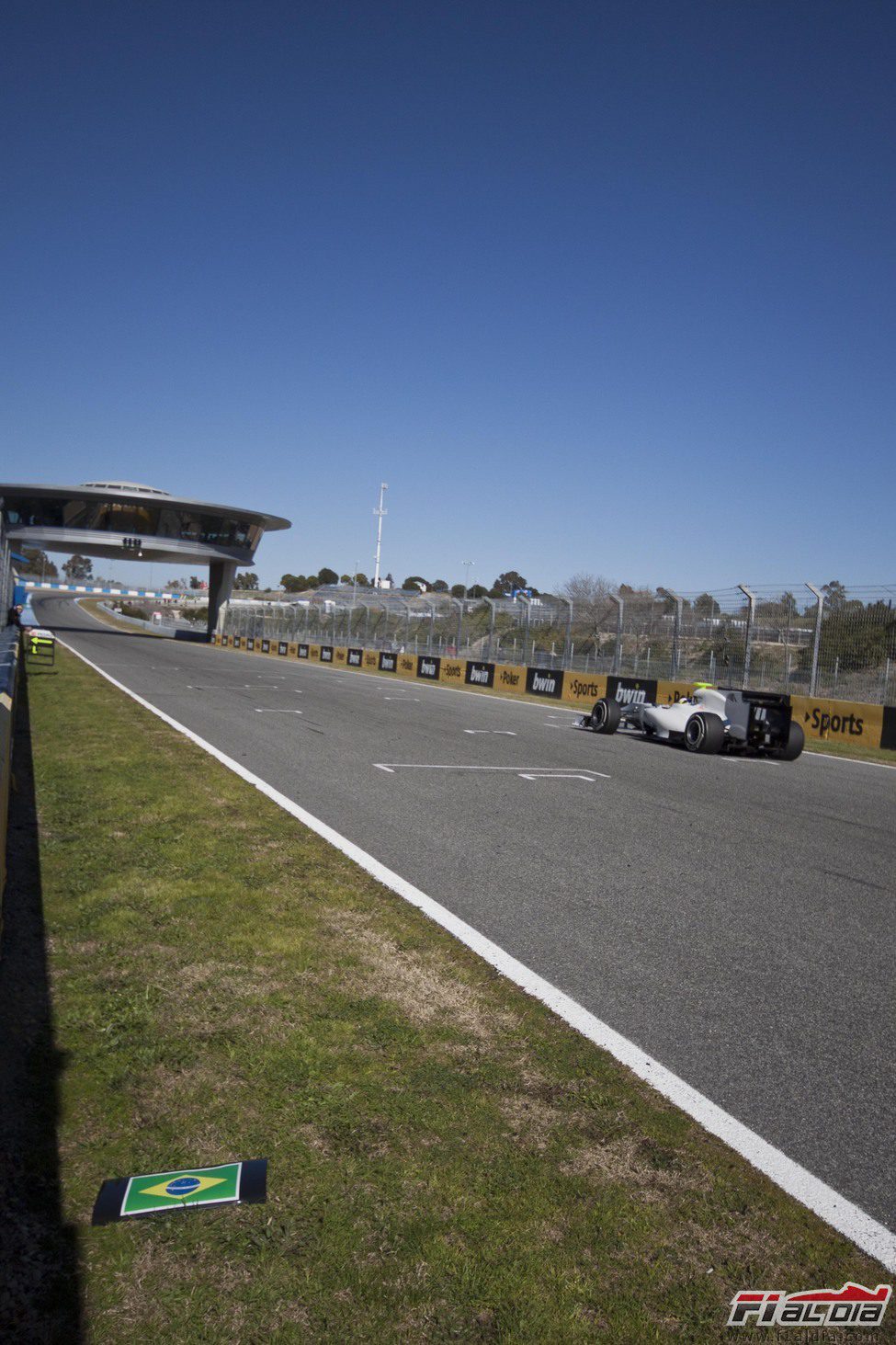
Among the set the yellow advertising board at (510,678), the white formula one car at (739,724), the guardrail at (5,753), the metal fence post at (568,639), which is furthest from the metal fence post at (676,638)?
the guardrail at (5,753)

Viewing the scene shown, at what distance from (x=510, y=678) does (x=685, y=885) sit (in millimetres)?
24940

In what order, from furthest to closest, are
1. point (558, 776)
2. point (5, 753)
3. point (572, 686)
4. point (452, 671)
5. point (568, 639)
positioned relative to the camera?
point (452, 671), point (568, 639), point (572, 686), point (558, 776), point (5, 753)

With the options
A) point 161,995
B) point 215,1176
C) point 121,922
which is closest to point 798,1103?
point 215,1176

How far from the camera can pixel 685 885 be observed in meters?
6.15

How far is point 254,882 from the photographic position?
5.61 meters

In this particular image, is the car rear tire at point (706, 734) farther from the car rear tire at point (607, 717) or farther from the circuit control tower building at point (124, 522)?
the circuit control tower building at point (124, 522)

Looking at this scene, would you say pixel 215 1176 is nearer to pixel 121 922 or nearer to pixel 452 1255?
pixel 452 1255

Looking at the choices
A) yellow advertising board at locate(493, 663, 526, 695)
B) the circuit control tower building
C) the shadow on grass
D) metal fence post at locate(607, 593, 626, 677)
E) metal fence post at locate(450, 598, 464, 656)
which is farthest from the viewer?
the circuit control tower building

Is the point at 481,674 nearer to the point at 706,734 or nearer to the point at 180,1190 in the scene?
the point at 706,734

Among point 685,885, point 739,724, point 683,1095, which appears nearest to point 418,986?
point 683,1095

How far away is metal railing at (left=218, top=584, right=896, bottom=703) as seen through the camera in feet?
64.3

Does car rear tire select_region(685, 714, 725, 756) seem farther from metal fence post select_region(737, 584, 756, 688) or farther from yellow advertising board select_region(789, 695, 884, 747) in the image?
metal fence post select_region(737, 584, 756, 688)

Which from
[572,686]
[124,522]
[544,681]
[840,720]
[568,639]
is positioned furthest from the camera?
[124,522]

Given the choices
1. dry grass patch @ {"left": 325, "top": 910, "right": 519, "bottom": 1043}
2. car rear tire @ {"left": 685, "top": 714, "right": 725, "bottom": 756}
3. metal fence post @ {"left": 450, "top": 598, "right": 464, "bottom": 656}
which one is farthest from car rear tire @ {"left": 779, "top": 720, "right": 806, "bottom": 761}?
metal fence post @ {"left": 450, "top": 598, "right": 464, "bottom": 656}
